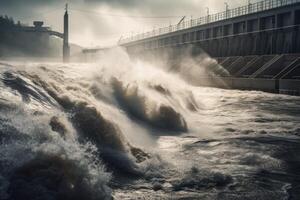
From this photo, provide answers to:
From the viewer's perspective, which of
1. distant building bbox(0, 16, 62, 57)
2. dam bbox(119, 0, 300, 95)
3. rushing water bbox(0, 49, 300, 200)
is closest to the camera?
rushing water bbox(0, 49, 300, 200)

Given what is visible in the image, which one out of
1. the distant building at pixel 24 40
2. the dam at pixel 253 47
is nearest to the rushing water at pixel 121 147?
the dam at pixel 253 47

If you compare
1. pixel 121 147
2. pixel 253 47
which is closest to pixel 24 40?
pixel 253 47

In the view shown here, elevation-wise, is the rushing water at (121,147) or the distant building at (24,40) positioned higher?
the distant building at (24,40)

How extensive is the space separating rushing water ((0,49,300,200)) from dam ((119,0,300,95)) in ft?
44.7

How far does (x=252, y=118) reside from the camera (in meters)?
17.6

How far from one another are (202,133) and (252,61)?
80.1 ft

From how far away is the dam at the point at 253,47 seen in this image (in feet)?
98.3

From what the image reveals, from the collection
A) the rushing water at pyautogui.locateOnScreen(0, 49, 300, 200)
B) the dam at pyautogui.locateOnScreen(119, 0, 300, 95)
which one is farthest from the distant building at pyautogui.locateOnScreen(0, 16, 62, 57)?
the rushing water at pyautogui.locateOnScreen(0, 49, 300, 200)

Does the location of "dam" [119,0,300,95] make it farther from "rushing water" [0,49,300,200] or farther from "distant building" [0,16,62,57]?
"distant building" [0,16,62,57]

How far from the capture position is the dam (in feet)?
98.3

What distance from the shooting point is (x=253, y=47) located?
4191 cm

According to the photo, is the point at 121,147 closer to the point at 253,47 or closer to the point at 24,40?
the point at 253,47

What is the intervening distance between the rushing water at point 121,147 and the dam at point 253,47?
13.6 meters

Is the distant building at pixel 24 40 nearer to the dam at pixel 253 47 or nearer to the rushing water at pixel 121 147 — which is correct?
the dam at pixel 253 47
